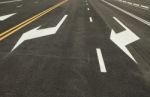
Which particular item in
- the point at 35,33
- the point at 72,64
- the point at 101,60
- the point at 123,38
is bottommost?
the point at 123,38

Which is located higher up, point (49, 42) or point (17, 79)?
point (17, 79)

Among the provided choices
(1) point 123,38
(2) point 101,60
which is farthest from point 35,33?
(2) point 101,60

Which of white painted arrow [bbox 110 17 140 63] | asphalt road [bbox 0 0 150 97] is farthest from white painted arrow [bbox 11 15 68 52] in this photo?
white painted arrow [bbox 110 17 140 63]

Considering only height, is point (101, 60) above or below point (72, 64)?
below

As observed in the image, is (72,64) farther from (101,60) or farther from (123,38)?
(123,38)

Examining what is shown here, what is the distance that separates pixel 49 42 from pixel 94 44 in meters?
1.84

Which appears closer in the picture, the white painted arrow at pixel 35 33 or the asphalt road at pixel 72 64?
the asphalt road at pixel 72 64

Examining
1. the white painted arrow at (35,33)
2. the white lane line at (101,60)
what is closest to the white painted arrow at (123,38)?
the white lane line at (101,60)

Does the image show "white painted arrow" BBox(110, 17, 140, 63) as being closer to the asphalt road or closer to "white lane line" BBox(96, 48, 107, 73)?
the asphalt road

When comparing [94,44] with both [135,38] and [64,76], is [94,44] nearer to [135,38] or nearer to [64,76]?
[135,38]

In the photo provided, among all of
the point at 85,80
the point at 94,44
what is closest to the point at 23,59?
the point at 85,80

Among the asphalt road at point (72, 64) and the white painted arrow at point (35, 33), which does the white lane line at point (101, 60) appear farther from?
the white painted arrow at point (35, 33)

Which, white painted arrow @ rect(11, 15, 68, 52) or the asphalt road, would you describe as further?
white painted arrow @ rect(11, 15, 68, 52)

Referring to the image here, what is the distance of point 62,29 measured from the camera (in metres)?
13.9
